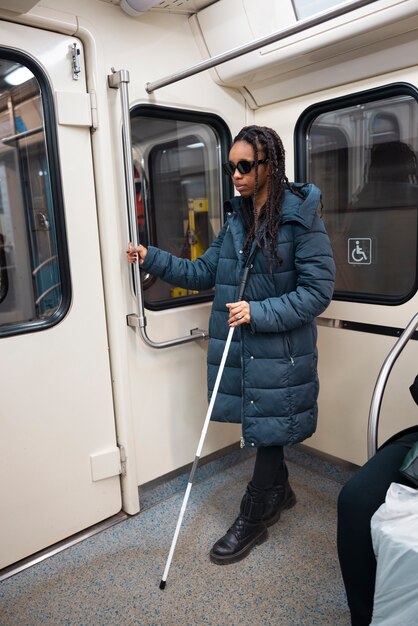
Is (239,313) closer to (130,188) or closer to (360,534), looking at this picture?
(130,188)

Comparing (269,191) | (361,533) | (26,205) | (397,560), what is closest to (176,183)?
(269,191)

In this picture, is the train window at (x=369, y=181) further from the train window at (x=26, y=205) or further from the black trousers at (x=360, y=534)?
the train window at (x=26, y=205)

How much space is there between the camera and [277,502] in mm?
2350

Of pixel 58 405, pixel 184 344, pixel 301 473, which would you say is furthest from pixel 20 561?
pixel 301 473

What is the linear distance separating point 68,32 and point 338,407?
2216mm

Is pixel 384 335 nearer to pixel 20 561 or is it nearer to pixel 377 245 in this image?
pixel 377 245

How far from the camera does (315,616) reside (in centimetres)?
179

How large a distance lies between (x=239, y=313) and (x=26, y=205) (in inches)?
38.9

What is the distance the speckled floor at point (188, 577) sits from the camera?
1.83m

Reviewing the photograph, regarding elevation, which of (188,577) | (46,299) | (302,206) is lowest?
(188,577)

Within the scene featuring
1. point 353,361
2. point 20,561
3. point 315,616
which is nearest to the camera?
point 315,616

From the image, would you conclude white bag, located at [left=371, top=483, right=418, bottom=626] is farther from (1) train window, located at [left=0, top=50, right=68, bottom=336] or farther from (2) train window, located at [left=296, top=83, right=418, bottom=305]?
(1) train window, located at [left=0, top=50, right=68, bottom=336]

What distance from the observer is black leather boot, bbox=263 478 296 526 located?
2294mm

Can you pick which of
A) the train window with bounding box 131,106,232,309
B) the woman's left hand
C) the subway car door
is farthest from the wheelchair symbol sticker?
the subway car door
